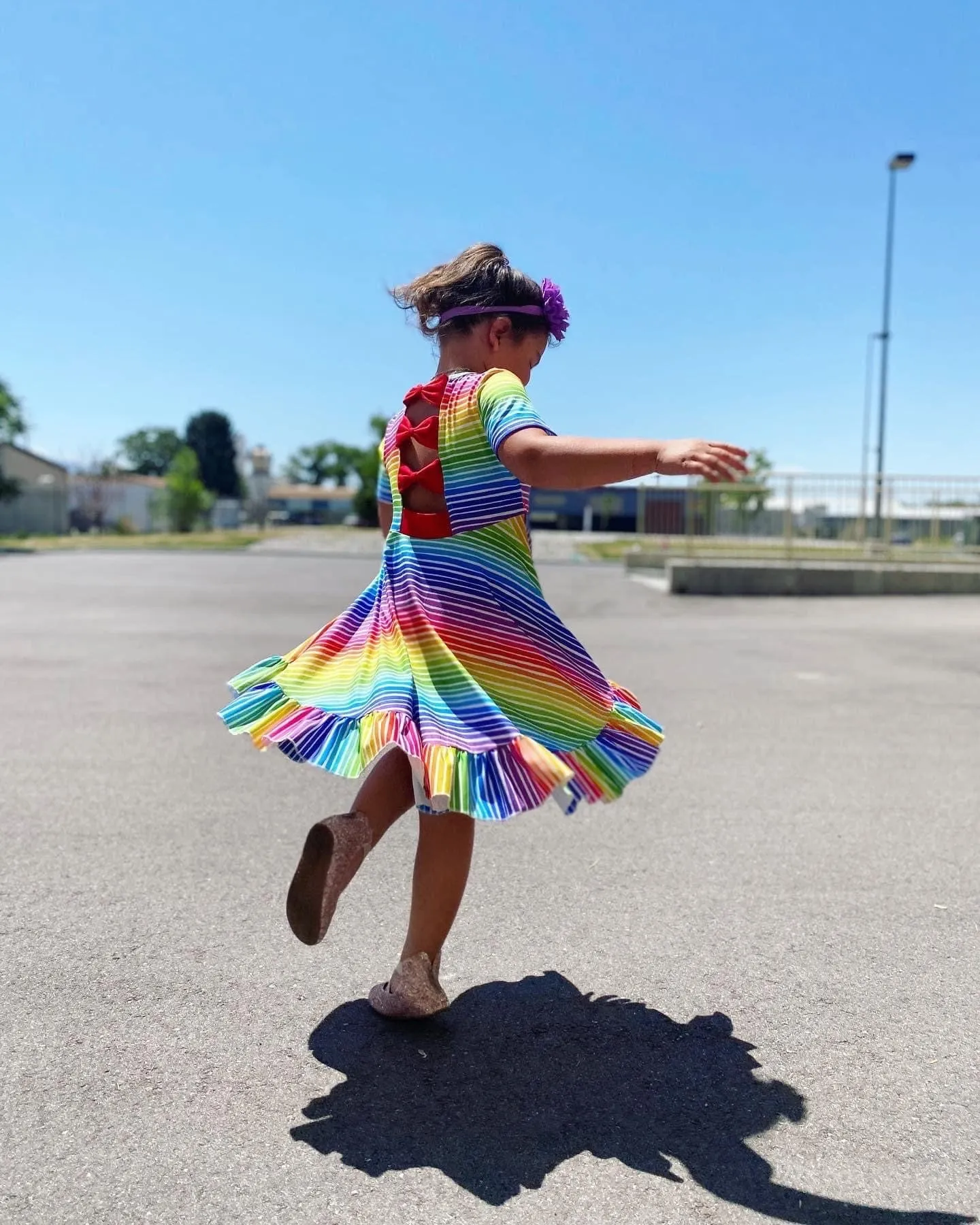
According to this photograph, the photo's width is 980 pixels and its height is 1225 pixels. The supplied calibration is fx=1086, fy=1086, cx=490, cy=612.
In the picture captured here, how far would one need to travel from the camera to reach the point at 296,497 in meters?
121

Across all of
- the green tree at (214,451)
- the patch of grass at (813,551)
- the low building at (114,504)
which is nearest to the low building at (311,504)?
the green tree at (214,451)

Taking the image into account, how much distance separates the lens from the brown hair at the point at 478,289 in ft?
7.79

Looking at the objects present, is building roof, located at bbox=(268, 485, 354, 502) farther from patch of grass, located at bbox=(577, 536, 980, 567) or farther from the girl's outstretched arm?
the girl's outstretched arm

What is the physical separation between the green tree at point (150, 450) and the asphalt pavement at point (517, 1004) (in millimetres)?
137523

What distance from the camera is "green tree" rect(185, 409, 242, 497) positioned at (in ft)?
382

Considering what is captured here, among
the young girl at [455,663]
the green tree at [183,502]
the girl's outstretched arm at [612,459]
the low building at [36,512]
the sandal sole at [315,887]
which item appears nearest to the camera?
the girl's outstretched arm at [612,459]

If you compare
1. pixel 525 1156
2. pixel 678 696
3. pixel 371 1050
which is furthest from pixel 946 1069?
pixel 678 696

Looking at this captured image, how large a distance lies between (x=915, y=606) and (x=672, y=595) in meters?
3.25

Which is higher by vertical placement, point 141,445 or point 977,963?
point 141,445

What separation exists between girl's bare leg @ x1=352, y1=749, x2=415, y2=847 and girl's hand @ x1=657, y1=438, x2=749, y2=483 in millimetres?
877

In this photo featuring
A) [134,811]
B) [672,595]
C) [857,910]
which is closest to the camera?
[857,910]

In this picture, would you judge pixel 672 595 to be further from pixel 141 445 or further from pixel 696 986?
pixel 141 445

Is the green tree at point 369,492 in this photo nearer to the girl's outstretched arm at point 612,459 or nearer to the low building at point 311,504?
the low building at point 311,504

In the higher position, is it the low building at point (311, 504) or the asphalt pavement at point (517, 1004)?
the low building at point (311, 504)
